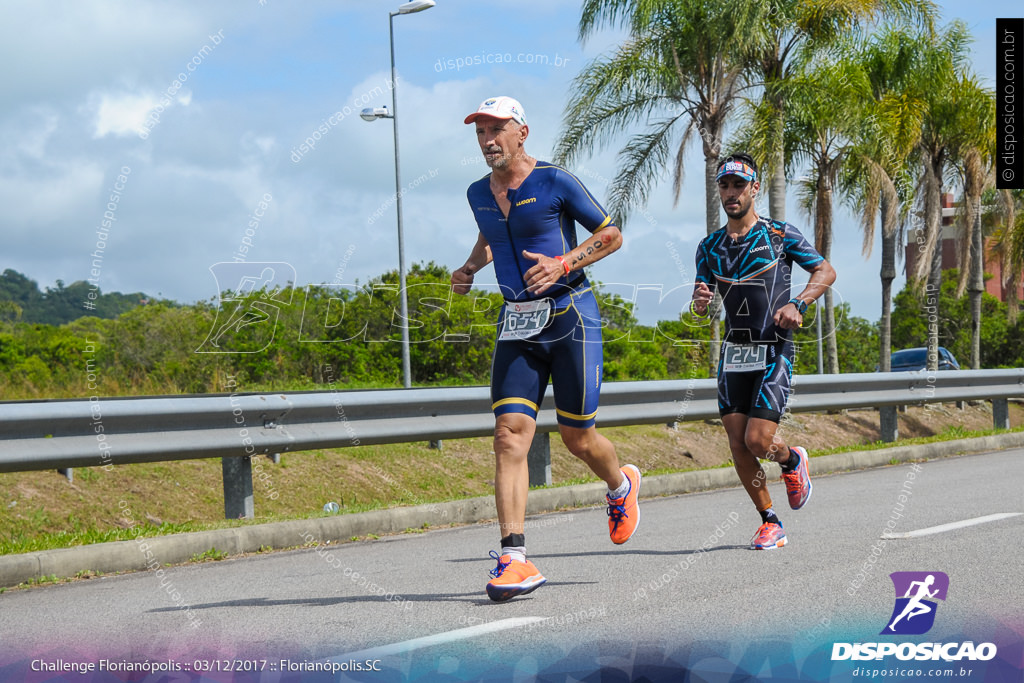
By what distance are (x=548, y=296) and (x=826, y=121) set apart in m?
18.2

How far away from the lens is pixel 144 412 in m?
6.85

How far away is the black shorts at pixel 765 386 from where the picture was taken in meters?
6.43

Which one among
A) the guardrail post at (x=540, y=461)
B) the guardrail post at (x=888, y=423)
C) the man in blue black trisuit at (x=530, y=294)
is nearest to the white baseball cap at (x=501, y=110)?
the man in blue black trisuit at (x=530, y=294)

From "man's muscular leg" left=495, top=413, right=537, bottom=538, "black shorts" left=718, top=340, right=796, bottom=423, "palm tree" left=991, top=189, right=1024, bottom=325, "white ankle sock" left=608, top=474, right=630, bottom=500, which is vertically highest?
"palm tree" left=991, top=189, right=1024, bottom=325

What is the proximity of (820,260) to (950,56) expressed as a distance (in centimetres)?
2333

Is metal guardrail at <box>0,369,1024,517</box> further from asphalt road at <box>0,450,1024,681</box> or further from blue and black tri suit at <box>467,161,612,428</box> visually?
blue and black tri suit at <box>467,161,612,428</box>

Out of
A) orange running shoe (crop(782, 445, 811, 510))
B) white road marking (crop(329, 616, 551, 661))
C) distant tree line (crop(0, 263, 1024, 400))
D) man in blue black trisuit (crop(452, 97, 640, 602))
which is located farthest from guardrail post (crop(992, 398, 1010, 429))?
white road marking (crop(329, 616, 551, 661))

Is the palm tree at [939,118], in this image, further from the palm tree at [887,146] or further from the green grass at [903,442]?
the green grass at [903,442]

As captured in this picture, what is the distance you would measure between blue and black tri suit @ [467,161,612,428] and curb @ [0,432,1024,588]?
234 cm

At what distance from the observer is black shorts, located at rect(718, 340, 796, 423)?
21.1ft

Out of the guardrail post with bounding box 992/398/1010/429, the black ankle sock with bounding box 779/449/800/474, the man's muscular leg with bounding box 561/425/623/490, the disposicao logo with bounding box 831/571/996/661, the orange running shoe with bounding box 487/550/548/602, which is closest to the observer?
the disposicao logo with bounding box 831/571/996/661

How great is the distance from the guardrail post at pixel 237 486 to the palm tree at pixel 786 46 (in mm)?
15347

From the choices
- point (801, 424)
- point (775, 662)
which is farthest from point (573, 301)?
point (801, 424)

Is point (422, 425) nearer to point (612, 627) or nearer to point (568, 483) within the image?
point (568, 483)
